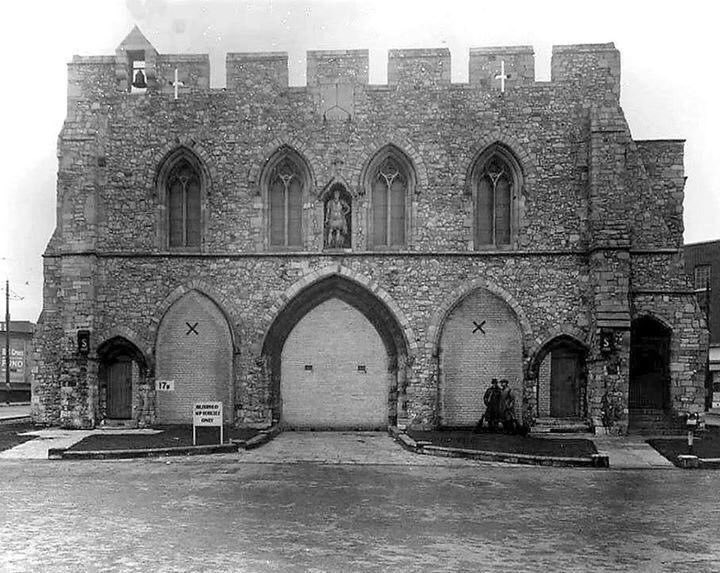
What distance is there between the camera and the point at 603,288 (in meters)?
21.8

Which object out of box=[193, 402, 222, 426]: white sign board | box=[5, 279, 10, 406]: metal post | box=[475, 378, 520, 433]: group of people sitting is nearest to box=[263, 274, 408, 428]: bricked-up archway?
box=[475, 378, 520, 433]: group of people sitting

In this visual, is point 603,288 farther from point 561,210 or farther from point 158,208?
point 158,208

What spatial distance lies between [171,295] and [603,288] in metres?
11.4

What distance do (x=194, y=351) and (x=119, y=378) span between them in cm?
228

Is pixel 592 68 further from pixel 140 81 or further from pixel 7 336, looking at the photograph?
pixel 7 336

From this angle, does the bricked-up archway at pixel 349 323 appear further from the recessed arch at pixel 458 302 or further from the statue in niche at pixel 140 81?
the statue in niche at pixel 140 81

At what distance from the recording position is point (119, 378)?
23.5 metres

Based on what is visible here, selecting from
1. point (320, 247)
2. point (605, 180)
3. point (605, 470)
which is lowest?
point (605, 470)

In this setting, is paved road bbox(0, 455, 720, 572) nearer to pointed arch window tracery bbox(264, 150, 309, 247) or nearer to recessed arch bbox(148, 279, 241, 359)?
recessed arch bbox(148, 279, 241, 359)

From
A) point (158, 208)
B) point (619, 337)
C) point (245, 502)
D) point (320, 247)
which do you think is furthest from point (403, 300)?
point (245, 502)

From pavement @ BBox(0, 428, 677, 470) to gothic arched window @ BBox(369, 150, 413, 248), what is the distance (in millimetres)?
5316

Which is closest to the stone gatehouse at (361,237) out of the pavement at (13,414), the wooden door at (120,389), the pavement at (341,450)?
the wooden door at (120,389)

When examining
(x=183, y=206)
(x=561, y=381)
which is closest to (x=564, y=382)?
(x=561, y=381)

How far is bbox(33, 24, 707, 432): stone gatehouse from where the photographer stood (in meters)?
22.5
